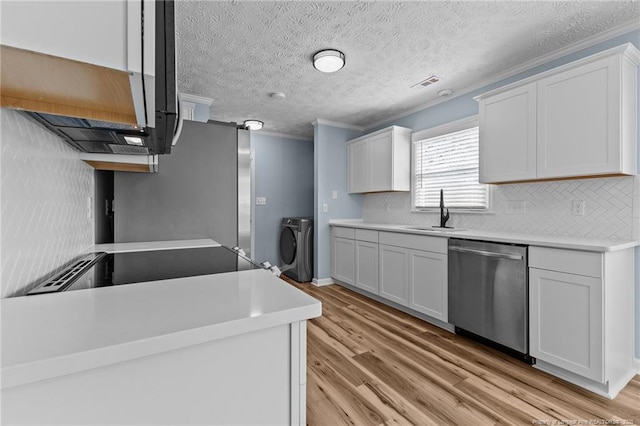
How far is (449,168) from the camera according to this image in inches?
132

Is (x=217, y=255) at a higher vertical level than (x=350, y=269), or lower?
higher

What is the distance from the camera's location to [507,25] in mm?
2064

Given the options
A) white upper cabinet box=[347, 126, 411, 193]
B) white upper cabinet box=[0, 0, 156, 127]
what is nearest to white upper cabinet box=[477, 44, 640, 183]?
white upper cabinet box=[347, 126, 411, 193]

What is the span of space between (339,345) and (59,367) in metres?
2.21

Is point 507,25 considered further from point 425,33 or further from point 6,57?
point 6,57

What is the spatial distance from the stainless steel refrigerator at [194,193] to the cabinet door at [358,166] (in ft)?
7.43

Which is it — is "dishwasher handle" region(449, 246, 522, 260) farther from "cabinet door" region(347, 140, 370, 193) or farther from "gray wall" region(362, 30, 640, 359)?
"cabinet door" region(347, 140, 370, 193)

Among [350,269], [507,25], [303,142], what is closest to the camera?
[507,25]

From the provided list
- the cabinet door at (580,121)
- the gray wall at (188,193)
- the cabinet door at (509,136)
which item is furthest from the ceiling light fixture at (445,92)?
the gray wall at (188,193)

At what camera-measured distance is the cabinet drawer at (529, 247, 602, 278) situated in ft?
5.79

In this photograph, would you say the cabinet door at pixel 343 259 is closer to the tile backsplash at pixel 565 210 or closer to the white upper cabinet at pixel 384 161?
the white upper cabinet at pixel 384 161

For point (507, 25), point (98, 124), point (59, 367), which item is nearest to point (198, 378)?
point (59, 367)

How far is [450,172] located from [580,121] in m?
1.37

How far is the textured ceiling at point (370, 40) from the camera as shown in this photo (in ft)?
6.28
